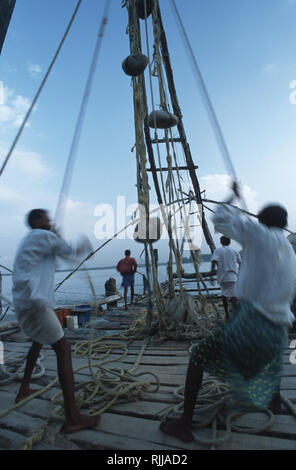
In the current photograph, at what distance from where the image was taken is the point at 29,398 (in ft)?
6.57

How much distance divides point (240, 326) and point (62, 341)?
111 centimetres

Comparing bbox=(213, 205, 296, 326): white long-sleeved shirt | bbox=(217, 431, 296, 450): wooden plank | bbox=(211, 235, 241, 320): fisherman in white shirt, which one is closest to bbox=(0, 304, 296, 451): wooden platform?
bbox=(217, 431, 296, 450): wooden plank

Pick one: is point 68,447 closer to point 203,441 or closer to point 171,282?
point 203,441

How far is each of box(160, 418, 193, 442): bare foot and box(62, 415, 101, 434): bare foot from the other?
42 cm

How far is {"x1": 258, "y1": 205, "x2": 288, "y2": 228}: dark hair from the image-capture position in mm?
1559

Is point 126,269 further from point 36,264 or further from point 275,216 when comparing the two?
point 275,216

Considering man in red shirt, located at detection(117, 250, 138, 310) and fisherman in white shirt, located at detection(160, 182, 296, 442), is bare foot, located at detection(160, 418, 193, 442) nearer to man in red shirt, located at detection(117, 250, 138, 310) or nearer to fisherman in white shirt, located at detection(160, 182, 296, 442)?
fisherman in white shirt, located at detection(160, 182, 296, 442)

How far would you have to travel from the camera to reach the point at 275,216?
1562 mm

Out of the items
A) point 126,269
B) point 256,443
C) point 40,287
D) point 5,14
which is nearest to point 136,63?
point 5,14

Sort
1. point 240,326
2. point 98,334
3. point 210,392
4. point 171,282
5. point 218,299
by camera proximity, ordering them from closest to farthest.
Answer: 1. point 240,326
2. point 210,392
3. point 171,282
4. point 98,334
5. point 218,299

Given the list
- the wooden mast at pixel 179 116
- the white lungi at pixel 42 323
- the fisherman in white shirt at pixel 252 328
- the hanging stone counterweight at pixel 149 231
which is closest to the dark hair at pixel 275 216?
the fisherman in white shirt at pixel 252 328

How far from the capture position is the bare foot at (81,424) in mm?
1576

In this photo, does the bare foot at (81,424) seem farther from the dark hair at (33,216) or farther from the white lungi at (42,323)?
the dark hair at (33,216)

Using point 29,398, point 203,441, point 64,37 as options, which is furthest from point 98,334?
point 64,37
